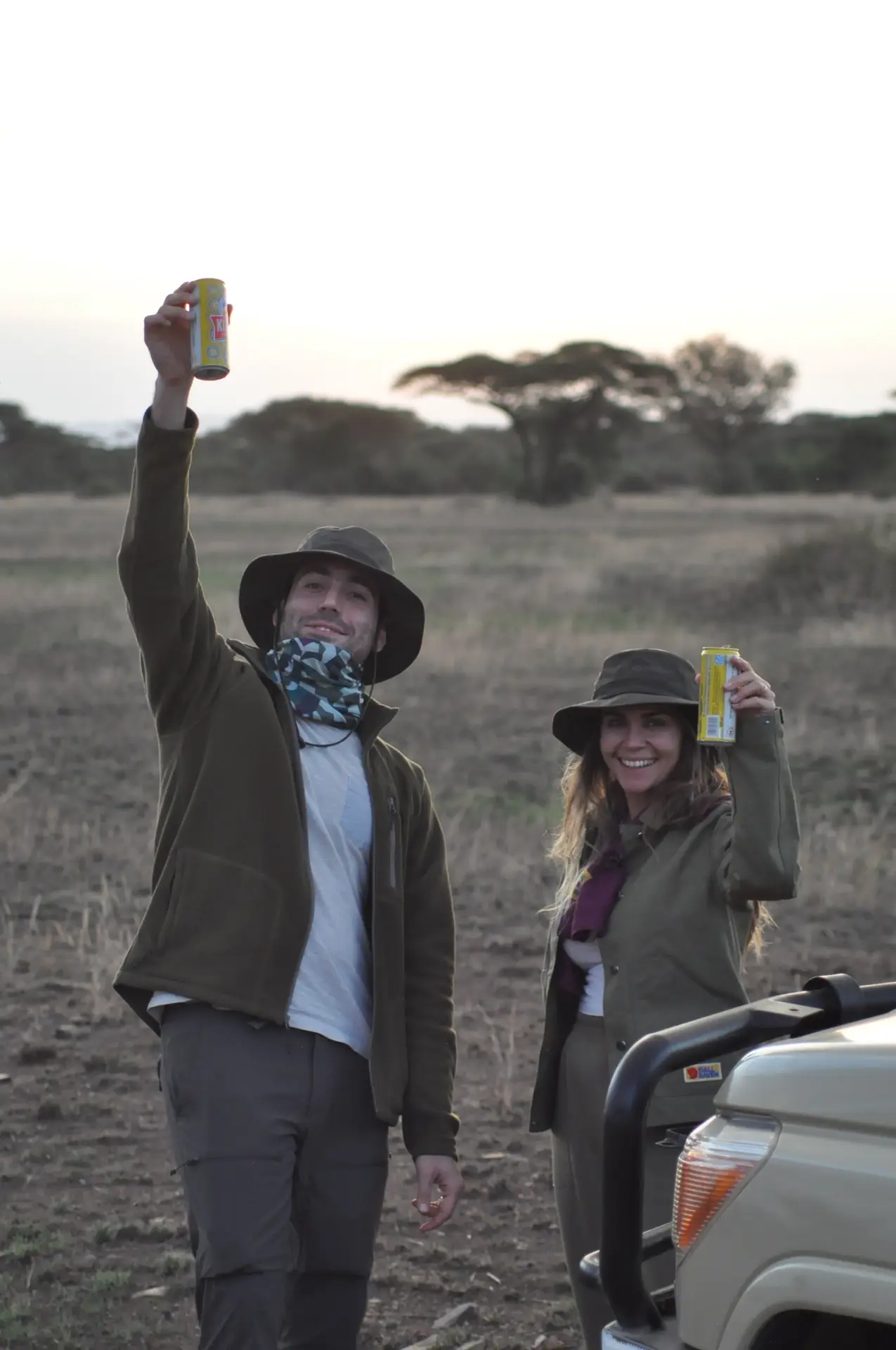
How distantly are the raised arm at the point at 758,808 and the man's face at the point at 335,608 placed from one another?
2.36 feet

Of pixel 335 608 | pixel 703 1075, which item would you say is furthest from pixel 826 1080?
pixel 335 608

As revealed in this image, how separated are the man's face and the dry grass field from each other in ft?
5.55

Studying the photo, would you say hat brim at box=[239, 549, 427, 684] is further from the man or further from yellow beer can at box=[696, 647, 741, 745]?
yellow beer can at box=[696, 647, 741, 745]

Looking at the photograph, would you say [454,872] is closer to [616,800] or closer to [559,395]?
[616,800]

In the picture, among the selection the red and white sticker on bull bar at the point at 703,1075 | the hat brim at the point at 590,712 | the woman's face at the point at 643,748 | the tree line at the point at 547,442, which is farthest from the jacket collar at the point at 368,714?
the tree line at the point at 547,442

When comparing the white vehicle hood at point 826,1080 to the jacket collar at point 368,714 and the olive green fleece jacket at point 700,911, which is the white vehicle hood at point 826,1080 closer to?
the olive green fleece jacket at point 700,911

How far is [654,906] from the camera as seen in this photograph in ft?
10.6

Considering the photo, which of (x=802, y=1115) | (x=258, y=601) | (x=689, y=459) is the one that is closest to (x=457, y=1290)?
(x=258, y=601)

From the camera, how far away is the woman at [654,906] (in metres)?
3.12

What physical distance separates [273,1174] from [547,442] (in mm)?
45814

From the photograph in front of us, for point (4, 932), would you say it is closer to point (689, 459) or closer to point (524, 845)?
point (524, 845)

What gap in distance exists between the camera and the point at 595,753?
143 inches

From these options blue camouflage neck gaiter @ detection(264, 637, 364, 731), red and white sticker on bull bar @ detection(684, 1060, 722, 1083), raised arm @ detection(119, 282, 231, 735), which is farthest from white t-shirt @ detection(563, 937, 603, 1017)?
raised arm @ detection(119, 282, 231, 735)

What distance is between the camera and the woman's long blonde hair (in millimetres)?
3357
